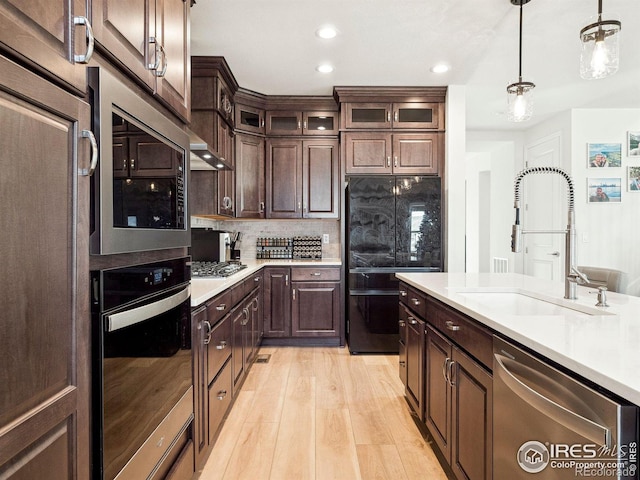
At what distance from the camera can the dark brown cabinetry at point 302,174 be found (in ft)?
13.5

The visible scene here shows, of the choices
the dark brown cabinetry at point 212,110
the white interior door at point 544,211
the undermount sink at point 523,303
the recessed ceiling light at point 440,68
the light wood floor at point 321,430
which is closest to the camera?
the undermount sink at point 523,303

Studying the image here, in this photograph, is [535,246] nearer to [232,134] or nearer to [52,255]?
[232,134]

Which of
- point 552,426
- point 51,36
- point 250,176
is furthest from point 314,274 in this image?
point 51,36

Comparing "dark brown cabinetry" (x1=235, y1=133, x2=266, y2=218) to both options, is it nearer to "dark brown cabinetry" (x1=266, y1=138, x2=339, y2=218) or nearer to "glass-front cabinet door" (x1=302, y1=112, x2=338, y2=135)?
"dark brown cabinetry" (x1=266, y1=138, x2=339, y2=218)

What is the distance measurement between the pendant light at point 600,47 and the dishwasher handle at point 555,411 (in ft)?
4.99

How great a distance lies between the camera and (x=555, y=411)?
0.92 metres

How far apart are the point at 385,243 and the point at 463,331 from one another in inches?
84.7

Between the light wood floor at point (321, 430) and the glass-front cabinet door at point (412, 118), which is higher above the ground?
the glass-front cabinet door at point (412, 118)

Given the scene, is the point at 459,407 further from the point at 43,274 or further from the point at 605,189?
the point at 605,189

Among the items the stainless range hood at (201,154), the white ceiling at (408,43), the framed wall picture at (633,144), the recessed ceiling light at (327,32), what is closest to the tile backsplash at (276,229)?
the white ceiling at (408,43)

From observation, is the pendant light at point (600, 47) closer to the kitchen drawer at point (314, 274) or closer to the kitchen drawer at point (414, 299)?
the kitchen drawer at point (414, 299)

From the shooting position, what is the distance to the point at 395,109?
12.8 ft

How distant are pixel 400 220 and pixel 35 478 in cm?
329

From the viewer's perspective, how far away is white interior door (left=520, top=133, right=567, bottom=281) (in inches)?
190
